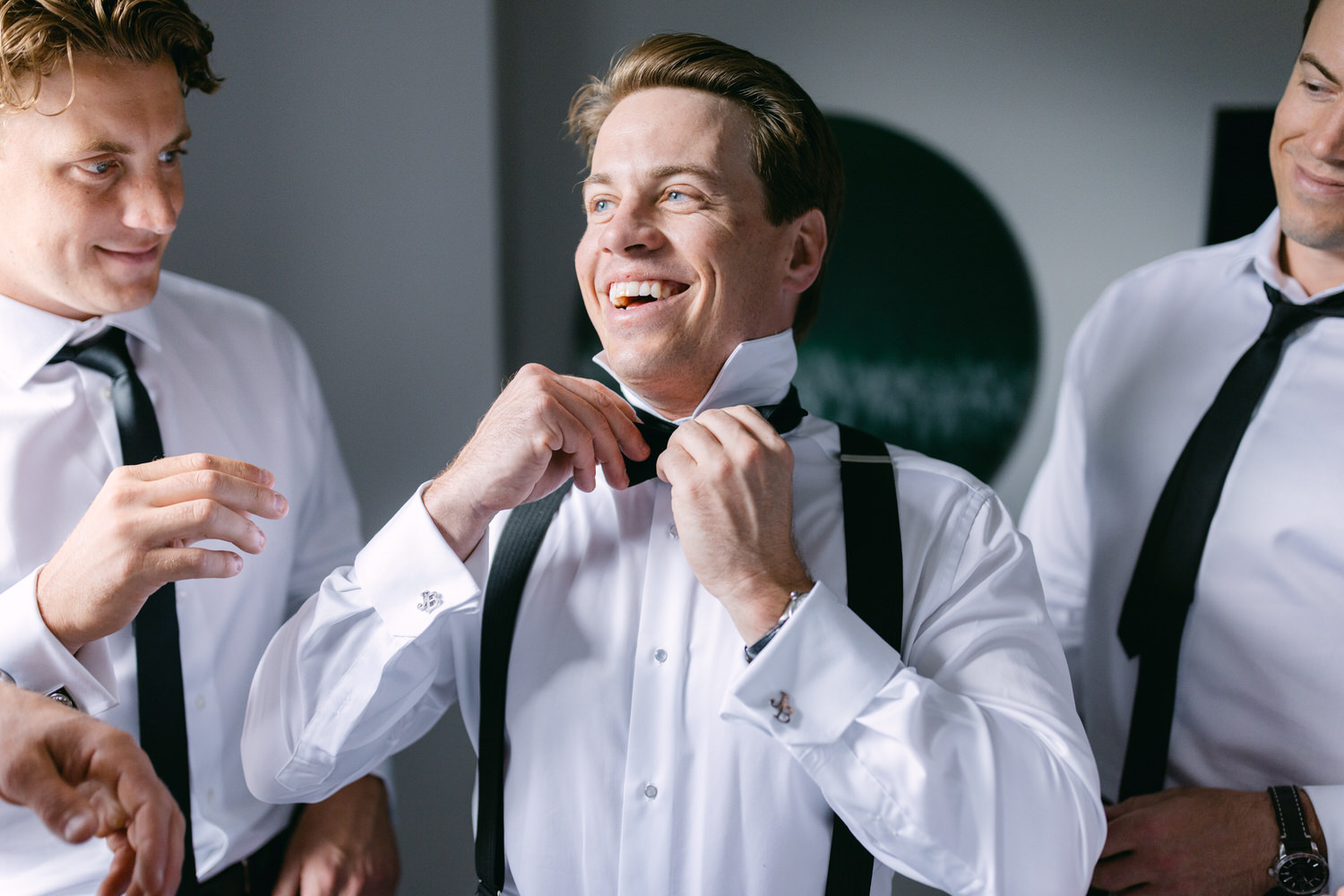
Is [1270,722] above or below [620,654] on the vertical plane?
below

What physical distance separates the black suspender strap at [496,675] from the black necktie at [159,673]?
1.66ft

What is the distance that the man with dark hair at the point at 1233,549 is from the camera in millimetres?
1468

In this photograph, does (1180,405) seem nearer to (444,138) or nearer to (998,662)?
(998,662)

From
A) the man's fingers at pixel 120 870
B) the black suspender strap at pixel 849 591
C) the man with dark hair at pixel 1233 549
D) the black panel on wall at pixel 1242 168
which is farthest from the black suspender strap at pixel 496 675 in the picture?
the black panel on wall at pixel 1242 168

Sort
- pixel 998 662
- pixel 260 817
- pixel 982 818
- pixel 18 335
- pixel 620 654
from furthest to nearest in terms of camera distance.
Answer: pixel 260 817, pixel 18 335, pixel 620 654, pixel 998 662, pixel 982 818

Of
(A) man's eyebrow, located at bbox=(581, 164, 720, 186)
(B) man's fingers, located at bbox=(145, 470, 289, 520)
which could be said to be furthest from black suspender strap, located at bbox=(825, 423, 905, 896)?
(B) man's fingers, located at bbox=(145, 470, 289, 520)

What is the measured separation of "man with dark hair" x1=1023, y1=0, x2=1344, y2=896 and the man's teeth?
3.14 feet

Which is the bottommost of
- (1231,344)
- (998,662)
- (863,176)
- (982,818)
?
(982,818)

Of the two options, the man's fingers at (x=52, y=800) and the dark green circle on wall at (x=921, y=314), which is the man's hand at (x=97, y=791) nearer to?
the man's fingers at (x=52, y=800)

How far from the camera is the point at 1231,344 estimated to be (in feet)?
5.67

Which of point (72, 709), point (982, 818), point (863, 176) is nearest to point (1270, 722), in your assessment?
point (982, 818)

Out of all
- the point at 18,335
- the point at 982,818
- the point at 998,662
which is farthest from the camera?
the point at 18,335

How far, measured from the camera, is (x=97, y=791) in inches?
44.3

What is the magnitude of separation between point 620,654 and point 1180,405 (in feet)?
3.69
